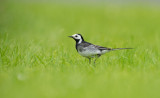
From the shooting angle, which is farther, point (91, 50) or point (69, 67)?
point (91, 50)

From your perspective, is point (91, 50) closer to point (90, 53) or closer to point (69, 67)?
point (90, 53)

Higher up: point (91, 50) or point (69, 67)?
point (91, 50)

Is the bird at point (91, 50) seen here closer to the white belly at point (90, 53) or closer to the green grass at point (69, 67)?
the white belly at point (90, 53)

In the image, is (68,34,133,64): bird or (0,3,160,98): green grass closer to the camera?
(0,3,160,98): green grass

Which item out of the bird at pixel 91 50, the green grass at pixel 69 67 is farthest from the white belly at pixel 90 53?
the green grass at pixel 69 67

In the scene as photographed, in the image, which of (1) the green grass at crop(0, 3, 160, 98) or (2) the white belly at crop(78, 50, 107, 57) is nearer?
(1) the green grass at crop(0, 3, 160, 98)

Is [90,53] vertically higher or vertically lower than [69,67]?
higher

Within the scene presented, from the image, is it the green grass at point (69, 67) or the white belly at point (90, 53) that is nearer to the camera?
the green grass at point (69, 67)

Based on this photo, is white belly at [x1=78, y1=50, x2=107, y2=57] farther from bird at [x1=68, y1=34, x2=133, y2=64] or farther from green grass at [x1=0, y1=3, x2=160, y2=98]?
green grass at [x1=0, y1=3, x2=160, y2=98]

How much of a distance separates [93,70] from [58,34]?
6426 millimetres

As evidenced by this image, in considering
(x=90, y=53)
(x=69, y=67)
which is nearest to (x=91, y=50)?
(x=90, y=53)

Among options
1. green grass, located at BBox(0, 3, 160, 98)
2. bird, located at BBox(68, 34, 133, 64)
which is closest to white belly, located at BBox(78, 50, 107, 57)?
bird, located at BBox(68, 34, 133, 64)

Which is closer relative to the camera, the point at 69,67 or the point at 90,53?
the point at 69,67

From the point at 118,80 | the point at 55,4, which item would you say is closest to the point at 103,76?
the point at 118,80
